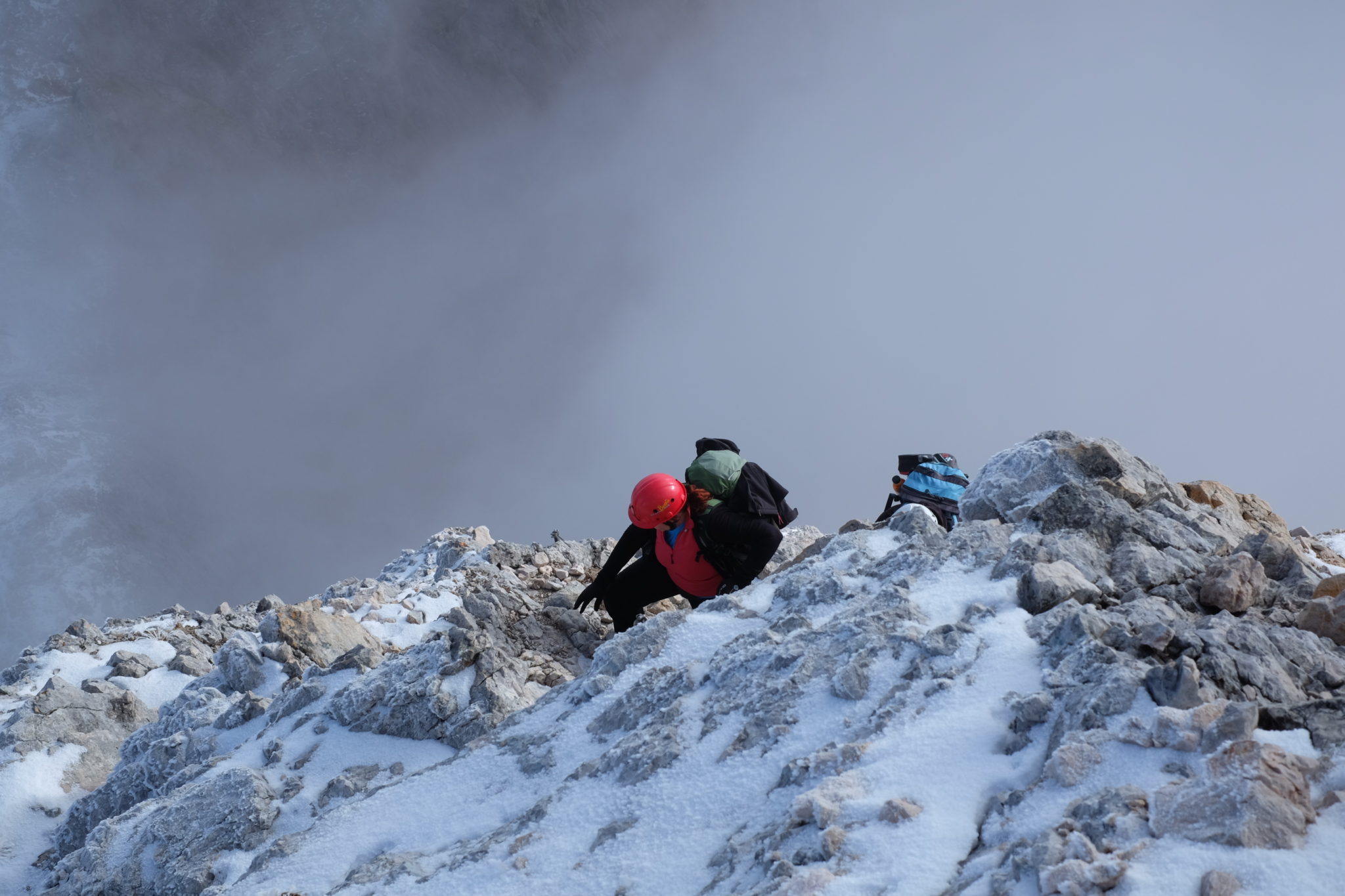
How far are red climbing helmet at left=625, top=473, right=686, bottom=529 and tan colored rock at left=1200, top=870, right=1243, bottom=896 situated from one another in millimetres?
6366

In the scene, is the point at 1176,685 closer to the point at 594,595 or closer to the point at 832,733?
the point at 832,733

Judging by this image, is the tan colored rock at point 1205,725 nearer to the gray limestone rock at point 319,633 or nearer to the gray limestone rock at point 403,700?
the gray limestone rock at point 403,700

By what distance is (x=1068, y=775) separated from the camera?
4098 mm

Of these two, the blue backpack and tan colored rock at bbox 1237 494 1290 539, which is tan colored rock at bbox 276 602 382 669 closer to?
the blue backpack

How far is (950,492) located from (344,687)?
7748 mm

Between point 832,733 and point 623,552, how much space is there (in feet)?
16.9

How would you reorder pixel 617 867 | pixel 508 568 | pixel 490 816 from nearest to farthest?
pixel 617 867, pixel 490 816, pixel 508 568

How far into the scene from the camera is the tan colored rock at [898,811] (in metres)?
4.25

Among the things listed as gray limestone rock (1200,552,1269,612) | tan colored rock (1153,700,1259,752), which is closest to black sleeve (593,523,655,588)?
gray limestone rock (1200,552,1269,612)

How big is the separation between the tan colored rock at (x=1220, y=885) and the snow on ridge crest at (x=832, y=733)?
0.28ft

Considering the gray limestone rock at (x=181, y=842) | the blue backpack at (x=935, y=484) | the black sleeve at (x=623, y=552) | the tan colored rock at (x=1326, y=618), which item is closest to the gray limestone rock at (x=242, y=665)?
the gray limestone rock at (x=181, y=842)

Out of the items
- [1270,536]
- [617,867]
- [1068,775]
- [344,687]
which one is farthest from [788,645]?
[344,687]

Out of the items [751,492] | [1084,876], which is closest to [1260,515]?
[751,492]

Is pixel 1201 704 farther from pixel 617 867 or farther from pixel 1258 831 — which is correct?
pixel 617 867
